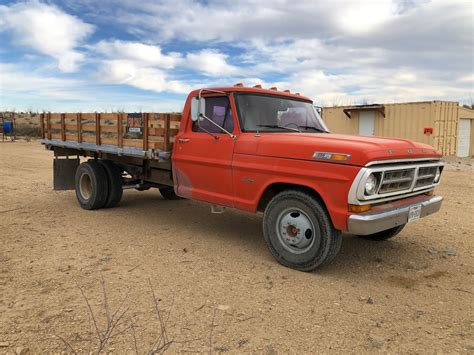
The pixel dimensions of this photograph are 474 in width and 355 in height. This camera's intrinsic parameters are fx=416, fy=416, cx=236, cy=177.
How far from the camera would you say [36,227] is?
629 cm

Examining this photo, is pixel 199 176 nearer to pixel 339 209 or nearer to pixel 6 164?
pixel 339 209

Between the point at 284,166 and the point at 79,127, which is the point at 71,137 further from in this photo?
the point at 284,166

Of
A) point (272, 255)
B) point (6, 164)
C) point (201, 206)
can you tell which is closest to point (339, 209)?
point (272, 255)

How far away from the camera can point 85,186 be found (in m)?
7.90

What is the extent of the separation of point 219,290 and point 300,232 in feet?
3.62

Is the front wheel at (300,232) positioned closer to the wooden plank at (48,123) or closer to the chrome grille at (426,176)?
the chrome grille at (426,176)

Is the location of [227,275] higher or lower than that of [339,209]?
lower

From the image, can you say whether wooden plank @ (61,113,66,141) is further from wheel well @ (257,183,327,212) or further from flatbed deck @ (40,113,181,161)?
wheel well @ (257,183,327,212)

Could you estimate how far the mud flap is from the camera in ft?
27.4

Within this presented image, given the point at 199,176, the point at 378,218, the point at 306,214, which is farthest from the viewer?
the point at 199,176

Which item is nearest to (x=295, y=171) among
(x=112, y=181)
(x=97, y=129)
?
(x=97, y=129)

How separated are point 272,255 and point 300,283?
705 mm

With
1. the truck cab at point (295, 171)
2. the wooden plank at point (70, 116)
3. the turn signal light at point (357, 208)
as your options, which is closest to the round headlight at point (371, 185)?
the truck cab at point (295, 171)

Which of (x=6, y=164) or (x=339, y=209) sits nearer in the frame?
(x=339, y=209)
